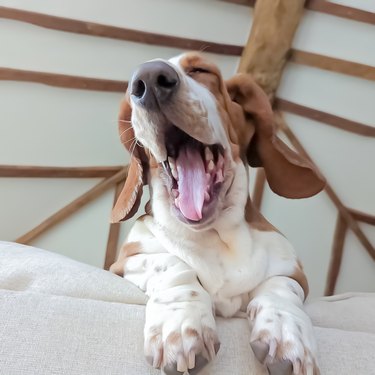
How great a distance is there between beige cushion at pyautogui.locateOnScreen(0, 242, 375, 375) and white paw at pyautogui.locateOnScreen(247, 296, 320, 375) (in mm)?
29

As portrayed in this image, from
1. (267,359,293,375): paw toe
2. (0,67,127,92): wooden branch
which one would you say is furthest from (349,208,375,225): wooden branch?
(267,359,293,375): paw toe

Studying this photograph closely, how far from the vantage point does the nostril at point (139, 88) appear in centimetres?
120

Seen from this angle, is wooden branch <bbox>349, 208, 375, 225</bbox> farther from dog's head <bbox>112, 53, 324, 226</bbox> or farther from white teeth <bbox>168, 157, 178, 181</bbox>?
white teeth <bbox>168, 157, 178, 181</bbox>

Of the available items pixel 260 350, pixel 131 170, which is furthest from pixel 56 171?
pixel 260 350

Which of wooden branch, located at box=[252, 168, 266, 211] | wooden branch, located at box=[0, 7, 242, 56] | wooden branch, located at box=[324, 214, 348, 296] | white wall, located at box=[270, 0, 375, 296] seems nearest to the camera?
wooden branch, located at box=[0, 7, 242, 56]

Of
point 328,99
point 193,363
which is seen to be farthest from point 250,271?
point 328,99

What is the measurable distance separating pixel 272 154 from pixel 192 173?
377mm

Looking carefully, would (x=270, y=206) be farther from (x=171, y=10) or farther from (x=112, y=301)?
(x=112, y=301)

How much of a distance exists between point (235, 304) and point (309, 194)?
49 centimetres

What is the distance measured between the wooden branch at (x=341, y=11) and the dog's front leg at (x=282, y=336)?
8.46ft

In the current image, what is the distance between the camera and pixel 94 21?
128 inches

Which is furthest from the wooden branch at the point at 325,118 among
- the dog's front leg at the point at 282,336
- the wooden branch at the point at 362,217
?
the dog's front leg at the point at 282,336

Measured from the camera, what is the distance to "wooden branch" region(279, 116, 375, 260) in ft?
13.3

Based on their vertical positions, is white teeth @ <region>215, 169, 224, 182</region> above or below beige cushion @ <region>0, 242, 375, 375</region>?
above
